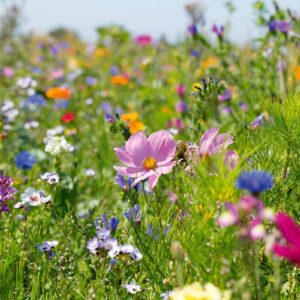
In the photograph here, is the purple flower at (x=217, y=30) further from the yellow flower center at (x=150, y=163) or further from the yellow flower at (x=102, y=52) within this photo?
the yellow flower at (x=102, y=52)

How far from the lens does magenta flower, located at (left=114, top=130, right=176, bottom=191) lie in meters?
1.52

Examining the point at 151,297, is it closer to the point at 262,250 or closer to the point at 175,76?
the point at 262,250

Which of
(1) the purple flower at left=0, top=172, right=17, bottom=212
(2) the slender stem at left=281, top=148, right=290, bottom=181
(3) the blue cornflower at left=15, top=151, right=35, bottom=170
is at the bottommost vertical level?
(3) the blue cornflower at left=15, top=151, right=35, bottom=170

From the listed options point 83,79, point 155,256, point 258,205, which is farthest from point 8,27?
point 258,205

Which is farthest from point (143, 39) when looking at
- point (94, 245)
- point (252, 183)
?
point (252, 183)

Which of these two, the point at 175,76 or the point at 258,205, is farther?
the point at 175,76

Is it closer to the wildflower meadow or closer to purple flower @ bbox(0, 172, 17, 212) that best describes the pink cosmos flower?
the wildflower meadow

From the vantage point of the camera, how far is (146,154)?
155cm

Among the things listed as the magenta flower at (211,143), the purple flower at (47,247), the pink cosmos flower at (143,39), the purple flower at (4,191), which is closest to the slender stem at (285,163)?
the magenta flower at (211,143)

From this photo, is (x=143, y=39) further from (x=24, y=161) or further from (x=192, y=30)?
(x=24, y=161)

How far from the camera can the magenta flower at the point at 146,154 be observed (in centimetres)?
152

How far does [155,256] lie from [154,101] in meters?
3.07

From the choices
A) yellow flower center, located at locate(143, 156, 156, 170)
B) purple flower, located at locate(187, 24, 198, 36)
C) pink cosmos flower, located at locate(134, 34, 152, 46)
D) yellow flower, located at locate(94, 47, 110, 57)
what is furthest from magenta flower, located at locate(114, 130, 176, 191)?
yellow flower, located at locate(94, 47, 110, 57)

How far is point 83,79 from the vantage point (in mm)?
5609
